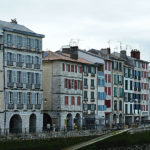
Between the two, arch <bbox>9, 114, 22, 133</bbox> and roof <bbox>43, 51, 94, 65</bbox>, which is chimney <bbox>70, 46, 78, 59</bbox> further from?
arch <bbox>9, 114, 22, 133</bbox>

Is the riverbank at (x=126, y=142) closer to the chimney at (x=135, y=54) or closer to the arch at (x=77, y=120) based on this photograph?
the arch at (x=77, y=120)

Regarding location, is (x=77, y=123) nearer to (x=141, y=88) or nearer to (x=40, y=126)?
(x=40, y=126)

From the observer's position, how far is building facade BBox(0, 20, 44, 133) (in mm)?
89438

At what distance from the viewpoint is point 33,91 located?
9475 cm

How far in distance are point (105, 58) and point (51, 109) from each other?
19.7m

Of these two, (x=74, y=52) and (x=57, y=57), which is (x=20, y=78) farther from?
(x=74, y=52)

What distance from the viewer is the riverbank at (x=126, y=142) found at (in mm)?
85125

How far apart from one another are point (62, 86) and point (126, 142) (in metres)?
15.4

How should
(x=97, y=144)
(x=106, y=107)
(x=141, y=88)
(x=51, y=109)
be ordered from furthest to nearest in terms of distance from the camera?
(x=141, y=88)
(x=106, y=107)
(x=51, y=109)
(x=97, y=144)

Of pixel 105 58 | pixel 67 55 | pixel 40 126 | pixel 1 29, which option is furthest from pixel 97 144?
pixel 105 58

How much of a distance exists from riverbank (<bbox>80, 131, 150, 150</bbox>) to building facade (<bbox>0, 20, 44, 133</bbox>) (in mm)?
11405

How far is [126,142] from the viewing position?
92.8m

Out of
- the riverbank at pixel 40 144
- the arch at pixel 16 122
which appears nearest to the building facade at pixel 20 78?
the arch at pixel 16 122

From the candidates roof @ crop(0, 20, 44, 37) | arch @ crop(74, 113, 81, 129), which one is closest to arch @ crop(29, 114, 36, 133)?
roof @ crop(0, 20, 44, 37)
